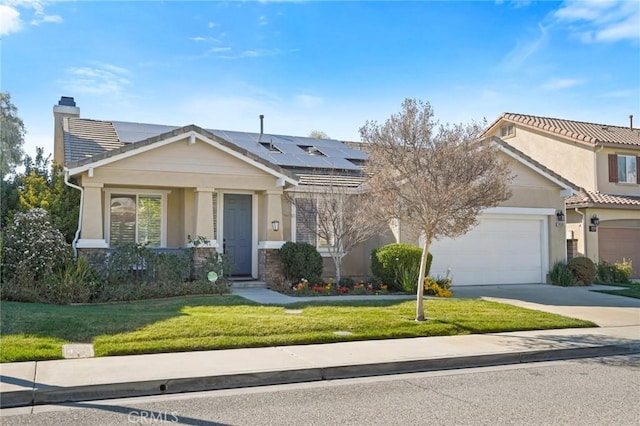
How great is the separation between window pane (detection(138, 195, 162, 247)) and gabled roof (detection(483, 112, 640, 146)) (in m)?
13.2

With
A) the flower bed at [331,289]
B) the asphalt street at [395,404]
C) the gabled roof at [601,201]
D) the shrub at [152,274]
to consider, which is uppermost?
the gabled roof at [601,201]

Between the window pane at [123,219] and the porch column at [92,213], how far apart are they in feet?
4.46

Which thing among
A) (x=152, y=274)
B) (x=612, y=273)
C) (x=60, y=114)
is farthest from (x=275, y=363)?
(x=612, y=273)

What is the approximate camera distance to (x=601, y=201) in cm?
2092

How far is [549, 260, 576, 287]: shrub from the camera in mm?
17750

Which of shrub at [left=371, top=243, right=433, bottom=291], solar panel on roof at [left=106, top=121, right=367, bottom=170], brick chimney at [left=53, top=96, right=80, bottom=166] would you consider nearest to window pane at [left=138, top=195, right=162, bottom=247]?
solar panel on roof at [left=106, top=121, right=367, bottom=170]

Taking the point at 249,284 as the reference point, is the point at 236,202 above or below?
above

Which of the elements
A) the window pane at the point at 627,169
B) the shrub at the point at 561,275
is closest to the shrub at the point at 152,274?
the shrub at the point at 561,275

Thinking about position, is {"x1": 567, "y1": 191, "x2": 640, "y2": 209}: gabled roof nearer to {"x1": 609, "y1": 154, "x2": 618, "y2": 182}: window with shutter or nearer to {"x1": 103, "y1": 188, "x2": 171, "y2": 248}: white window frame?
{"x1": 609, "y1": 154, "x2": 618, "y2": 182}: window with shutter

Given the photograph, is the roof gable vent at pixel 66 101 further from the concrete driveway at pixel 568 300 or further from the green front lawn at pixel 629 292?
the green front lawn at pixel 629 292

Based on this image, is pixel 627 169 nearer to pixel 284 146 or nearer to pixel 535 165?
pixel 535 165

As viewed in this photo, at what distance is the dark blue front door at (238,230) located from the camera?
16266 millimetres

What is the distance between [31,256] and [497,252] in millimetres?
13191

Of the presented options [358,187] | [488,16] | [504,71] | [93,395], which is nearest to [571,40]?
[504,71]
